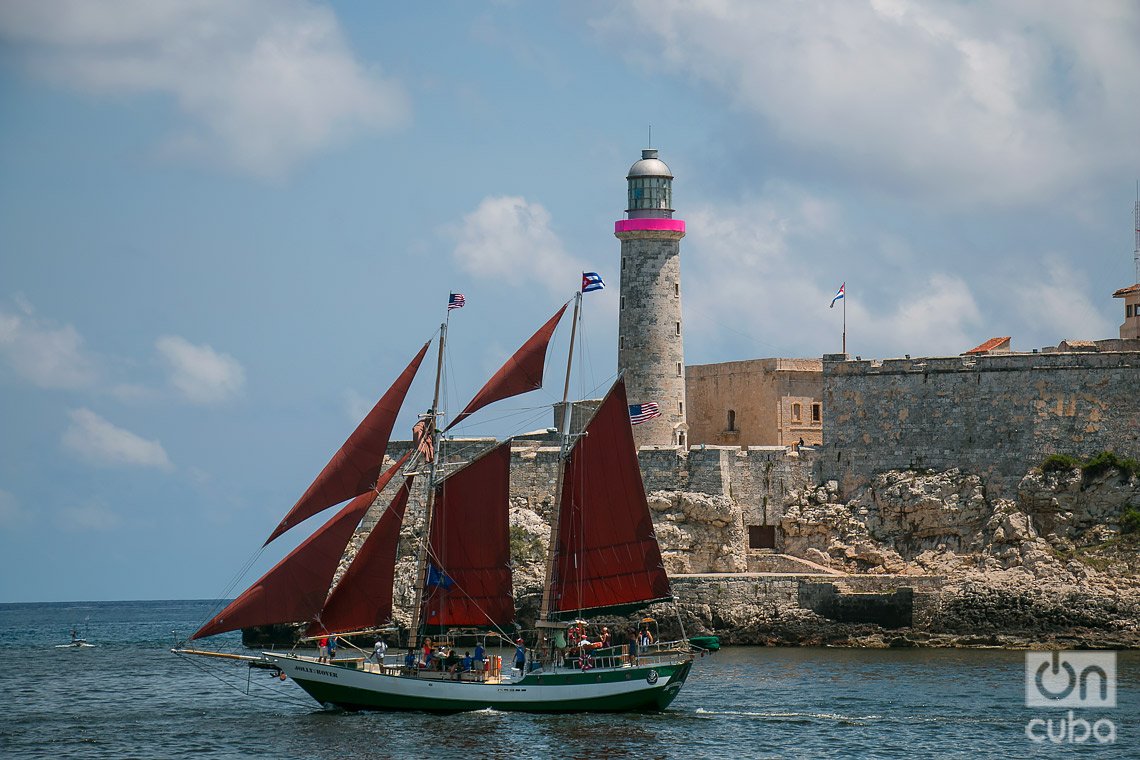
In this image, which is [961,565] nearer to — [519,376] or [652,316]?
[652,316]

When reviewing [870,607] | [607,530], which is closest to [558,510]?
[607,530]

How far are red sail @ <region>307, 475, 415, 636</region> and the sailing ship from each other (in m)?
0.03

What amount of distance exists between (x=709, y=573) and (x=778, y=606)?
3045 millimetres

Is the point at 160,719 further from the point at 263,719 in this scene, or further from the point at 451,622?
the point at 451,622

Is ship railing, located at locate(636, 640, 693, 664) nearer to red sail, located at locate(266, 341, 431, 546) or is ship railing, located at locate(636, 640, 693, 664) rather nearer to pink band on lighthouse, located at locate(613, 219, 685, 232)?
red sail, located at locate(266, 341, 431, 546)

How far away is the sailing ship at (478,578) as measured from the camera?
41156mm

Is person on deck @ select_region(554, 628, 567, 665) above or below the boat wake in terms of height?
above

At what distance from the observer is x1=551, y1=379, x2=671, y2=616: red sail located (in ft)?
140

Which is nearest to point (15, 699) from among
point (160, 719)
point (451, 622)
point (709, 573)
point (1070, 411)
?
point (160, 719)

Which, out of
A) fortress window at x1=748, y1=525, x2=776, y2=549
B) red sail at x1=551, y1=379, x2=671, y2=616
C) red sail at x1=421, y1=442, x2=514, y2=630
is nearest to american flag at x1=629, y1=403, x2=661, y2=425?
red sail at x1=551, y1=379, x2=671, y2=616

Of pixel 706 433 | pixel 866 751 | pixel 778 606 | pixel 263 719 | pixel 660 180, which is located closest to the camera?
pixel 866 751

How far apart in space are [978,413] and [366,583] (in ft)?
77.8

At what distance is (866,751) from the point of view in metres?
36.2

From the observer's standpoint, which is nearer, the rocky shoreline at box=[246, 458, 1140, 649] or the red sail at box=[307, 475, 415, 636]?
the red sail at box=[307, 475, 415, 636]
